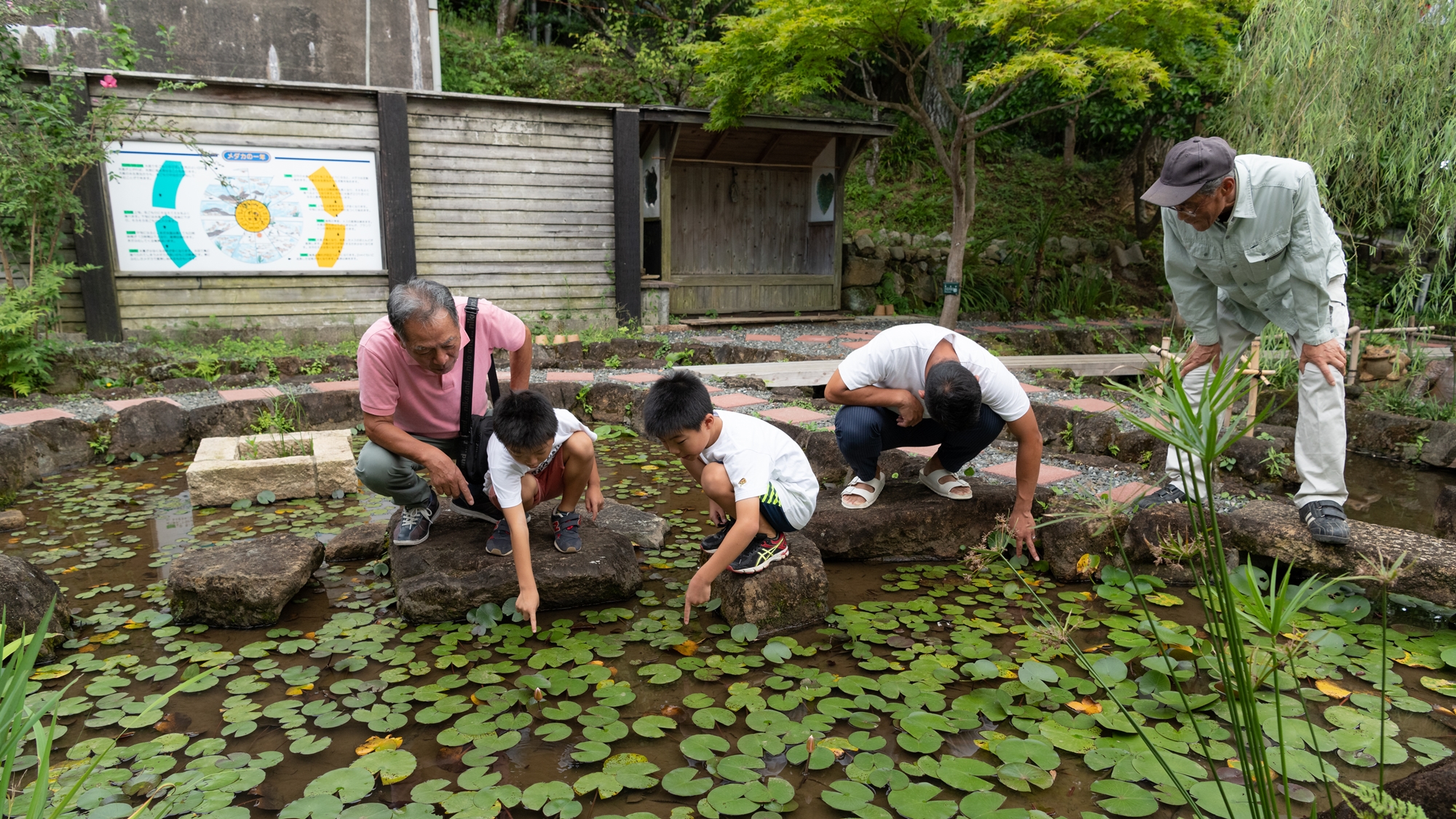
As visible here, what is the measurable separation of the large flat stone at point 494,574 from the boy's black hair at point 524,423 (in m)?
0.53

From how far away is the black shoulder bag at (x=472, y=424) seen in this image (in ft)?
10.4

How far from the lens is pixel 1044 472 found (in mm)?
3879

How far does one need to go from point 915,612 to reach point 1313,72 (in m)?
6.14

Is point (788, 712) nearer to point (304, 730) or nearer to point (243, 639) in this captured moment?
point (304, 730)

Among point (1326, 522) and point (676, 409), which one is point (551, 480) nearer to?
point (676, 409)

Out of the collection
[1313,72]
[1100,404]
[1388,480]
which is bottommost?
[1388,480]

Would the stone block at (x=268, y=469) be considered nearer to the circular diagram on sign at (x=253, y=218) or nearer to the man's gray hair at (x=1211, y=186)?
the circular diagram on sign at (x=253, y=218)

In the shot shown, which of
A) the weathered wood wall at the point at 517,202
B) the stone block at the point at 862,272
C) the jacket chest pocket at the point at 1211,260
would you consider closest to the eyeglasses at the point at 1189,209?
the jacket chest pocket at the point at 1211,260

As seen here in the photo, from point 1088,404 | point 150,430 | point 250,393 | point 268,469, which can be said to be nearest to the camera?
point 268,469

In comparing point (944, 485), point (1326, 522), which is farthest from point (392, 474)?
point (1326, 522)

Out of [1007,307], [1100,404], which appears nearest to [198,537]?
[1100,404]

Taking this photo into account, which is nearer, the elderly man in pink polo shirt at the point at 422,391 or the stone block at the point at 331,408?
the elderly man in pink polo shirt at the point at 422,391

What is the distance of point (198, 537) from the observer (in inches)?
145

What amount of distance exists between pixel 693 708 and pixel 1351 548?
2.34 metres
